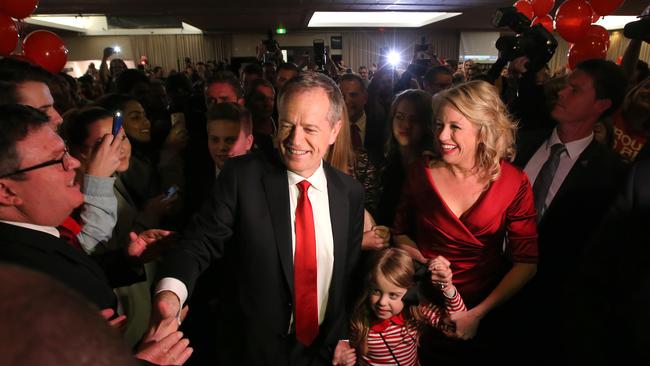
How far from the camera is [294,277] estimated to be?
4.14ft

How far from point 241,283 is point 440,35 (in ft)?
52.1

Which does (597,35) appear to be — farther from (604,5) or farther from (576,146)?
(576,146)

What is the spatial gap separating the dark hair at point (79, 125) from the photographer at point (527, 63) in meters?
2.32

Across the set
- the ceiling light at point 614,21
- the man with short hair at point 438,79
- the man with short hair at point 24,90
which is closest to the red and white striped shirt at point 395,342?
the man with short hair at point 24,90

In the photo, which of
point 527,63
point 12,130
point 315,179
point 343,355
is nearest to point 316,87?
point 315,179

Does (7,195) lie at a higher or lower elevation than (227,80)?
lower

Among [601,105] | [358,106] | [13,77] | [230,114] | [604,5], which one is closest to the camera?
[13,77]

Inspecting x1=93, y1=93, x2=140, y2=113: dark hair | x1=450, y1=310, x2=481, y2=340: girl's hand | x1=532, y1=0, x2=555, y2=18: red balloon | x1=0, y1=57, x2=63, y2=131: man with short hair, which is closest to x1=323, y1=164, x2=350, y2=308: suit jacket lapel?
x1=450, y1=310, x2=481, y2=340: girl's hand

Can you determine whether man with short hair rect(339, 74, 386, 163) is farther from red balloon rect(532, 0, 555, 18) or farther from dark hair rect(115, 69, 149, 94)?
red balloon rect(532, 0, 555, 18)

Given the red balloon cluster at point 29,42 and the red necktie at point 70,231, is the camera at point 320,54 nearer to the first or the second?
the red balloon cluster at point 29,42

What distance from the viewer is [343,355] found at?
145cm

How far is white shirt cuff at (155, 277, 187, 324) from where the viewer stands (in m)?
1.06

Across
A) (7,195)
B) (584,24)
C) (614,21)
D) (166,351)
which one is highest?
(614,21)

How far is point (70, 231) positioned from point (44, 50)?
10.3 feet
